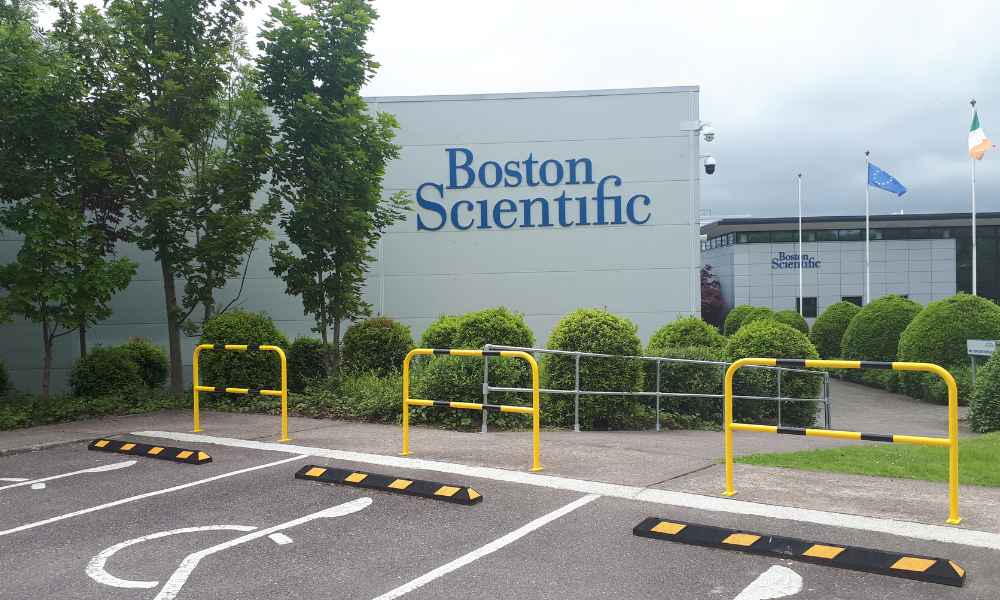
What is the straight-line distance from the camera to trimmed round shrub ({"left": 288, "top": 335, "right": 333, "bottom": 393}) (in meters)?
13.1

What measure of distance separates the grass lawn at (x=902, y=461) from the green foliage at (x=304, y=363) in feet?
27.2

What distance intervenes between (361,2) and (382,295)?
7.19m

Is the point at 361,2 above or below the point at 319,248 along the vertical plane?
above

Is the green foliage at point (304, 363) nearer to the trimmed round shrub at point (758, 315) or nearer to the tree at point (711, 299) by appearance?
the trimmed round shrub at point (758, 315)

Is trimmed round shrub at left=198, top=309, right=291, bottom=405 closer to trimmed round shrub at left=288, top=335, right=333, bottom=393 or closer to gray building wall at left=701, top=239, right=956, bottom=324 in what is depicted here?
trimmed round shrub at left=288, top=335, right=333, bottom=393

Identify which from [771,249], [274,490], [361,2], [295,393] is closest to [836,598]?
[274,490]

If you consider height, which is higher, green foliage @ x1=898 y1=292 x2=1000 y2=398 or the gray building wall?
the gray building wall

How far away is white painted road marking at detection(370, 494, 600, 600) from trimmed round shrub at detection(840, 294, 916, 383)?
21487 millimetres

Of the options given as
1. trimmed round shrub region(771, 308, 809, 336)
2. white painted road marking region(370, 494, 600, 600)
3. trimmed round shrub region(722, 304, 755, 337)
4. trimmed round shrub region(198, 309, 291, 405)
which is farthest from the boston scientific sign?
trimmed round shrub region(722, 304, 755, 337)

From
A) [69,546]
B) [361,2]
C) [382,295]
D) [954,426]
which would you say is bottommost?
[69,546]

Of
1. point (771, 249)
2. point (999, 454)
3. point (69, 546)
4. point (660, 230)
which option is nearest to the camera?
point (69, 546)

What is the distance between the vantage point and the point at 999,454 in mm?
7586

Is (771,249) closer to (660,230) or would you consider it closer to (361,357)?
(660,230)

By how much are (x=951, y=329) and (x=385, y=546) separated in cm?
1975
